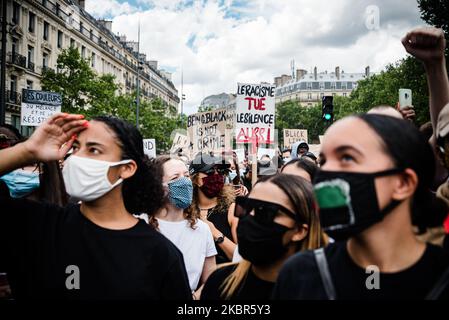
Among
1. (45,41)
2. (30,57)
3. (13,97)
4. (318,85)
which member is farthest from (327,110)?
(318,85)

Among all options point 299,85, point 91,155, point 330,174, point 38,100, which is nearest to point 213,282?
point 91,155

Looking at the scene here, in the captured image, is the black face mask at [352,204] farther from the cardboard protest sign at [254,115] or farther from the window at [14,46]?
the window at [14,46]

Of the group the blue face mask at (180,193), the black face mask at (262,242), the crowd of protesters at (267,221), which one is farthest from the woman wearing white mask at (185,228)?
the black face mask at (262,242)

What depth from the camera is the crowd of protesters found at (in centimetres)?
171

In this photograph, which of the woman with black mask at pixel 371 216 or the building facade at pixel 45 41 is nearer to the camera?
the woman with black mask at pixel 371 216

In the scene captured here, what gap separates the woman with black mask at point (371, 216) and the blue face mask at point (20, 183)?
2.52 meters

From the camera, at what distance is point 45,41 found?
45.8 m

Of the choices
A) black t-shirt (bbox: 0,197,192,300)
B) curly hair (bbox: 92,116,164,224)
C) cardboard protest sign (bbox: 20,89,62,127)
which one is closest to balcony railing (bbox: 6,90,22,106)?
cardboard protest sign (bbox: 20,89,62,127)

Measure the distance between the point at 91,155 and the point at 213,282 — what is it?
0.97 m

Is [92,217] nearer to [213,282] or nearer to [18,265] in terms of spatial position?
[18,265]

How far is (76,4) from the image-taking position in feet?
184

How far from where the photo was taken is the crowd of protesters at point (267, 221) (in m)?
1.71

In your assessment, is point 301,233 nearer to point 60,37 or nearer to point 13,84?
point 13,84

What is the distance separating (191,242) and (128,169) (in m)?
1.33
